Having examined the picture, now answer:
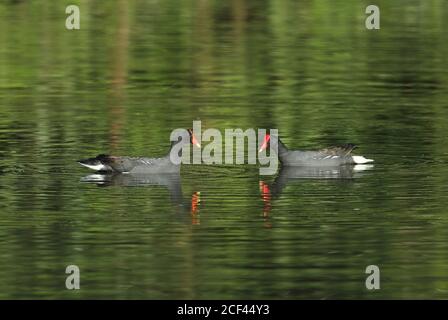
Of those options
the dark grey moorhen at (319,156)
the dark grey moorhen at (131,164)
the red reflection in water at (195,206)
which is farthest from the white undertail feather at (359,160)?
the red reflection in water at (195,206)

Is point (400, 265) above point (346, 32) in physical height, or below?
below

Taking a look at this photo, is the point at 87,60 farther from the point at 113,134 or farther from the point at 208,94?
the point at 113,134

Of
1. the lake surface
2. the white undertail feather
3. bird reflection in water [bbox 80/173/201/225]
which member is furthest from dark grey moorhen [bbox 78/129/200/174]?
the white undertail feather

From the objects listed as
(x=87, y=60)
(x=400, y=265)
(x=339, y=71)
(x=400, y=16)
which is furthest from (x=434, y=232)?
(x=400, y=16)

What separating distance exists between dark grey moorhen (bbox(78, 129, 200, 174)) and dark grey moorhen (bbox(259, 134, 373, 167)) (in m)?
1.54

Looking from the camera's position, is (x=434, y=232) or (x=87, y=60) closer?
(x=434, y=232)

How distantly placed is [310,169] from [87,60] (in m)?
11.6

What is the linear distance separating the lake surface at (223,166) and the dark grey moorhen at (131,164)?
0.88 feet

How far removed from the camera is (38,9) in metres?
39.6

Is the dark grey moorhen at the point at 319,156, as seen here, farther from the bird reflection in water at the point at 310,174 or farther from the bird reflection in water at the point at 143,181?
the bird reflection in water at the point at 143,181

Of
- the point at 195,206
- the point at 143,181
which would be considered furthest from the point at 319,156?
the point at 195,206

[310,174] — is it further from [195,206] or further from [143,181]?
[195,206]

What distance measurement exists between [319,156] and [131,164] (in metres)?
2.57

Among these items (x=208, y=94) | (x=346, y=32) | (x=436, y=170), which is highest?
(x=346, y=32)
